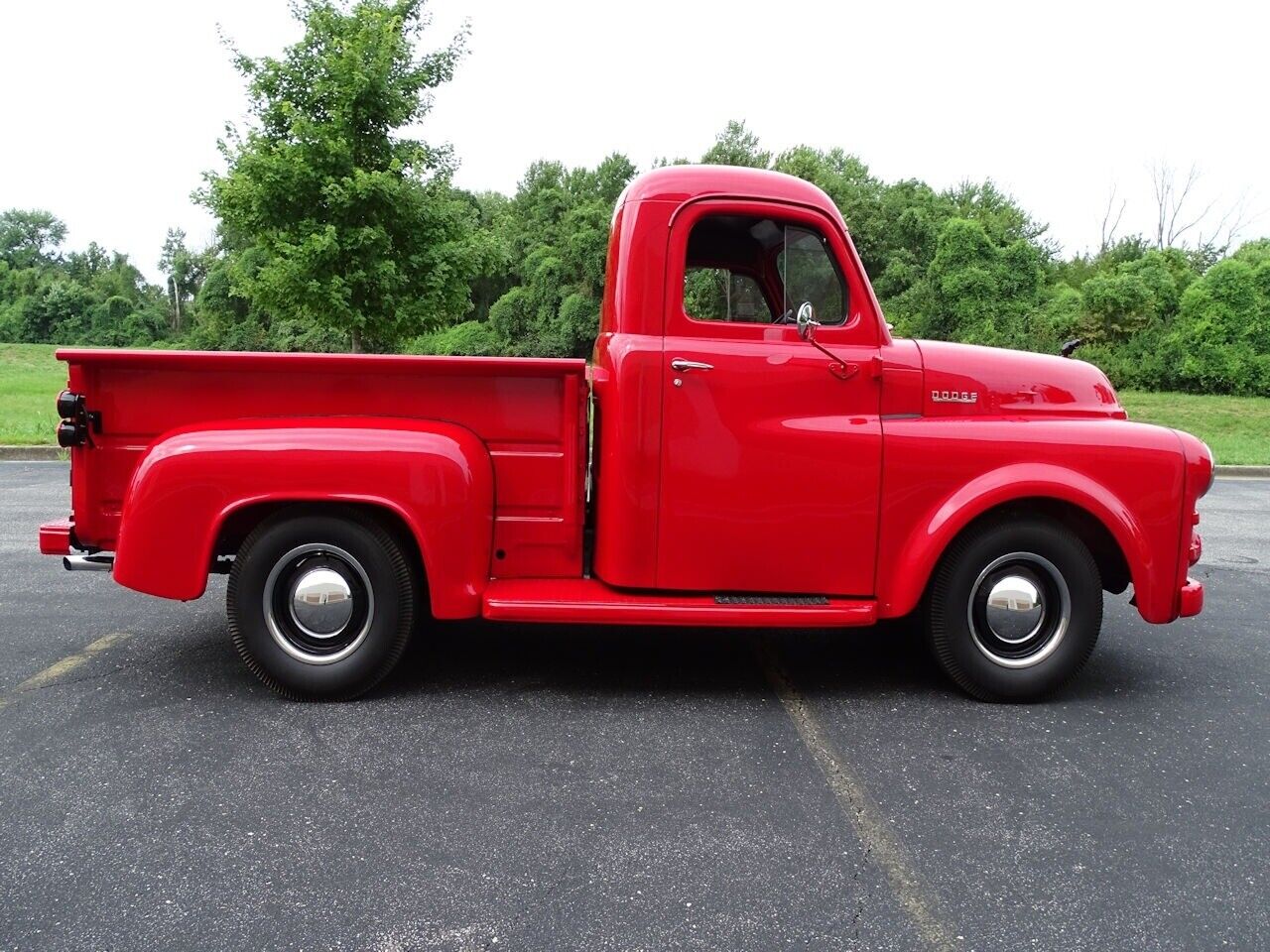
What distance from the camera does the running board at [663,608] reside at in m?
3.61

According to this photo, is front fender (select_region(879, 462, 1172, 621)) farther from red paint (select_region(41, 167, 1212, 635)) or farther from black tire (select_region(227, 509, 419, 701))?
black tire (select_region(227, 509, 419, 701))

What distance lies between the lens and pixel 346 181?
13656 millimetres

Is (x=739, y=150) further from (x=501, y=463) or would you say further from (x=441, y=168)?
(x=501, y=463)

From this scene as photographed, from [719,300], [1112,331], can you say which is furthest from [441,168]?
[1112,331]

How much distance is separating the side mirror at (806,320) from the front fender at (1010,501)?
90 cm

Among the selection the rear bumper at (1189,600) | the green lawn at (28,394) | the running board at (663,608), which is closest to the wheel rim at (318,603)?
the running board at (663,608)

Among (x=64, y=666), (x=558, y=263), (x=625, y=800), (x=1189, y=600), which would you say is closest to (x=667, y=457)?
(x=625, y=800)

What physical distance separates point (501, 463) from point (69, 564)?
1868mm

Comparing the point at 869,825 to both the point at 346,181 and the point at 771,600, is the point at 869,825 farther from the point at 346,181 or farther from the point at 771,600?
the point at 346,181

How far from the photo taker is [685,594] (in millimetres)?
3766

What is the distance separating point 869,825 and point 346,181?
13.2 meters

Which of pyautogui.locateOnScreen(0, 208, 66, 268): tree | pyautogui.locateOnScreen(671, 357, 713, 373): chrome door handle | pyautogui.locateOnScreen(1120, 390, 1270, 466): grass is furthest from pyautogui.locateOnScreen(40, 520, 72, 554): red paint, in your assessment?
pyautogui.locateOnScreen(0, 208, 66, 268): tree

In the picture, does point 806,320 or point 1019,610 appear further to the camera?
point 1019,610

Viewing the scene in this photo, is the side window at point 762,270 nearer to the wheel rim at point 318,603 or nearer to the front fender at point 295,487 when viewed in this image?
the front fender at point 295,487
